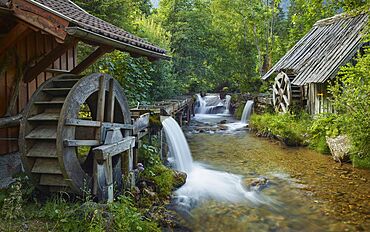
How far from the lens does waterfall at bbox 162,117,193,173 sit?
8.96 metres

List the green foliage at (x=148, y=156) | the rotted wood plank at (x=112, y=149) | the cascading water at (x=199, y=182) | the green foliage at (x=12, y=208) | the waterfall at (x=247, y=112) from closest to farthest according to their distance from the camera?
the green foliage at (x=12, y=208)
the rotted wood plank at (x=112, y=149)
the cascading water at (x=199, y=182)
the green foliage at (x=148, y=156)
the waterfall at (x=247, y=112)

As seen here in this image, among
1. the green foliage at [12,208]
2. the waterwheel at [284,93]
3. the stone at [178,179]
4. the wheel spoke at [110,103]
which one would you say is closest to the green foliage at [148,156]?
the stone at [178,179]

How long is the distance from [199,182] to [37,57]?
4.76m

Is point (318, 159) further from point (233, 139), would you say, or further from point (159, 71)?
point (159, 71)

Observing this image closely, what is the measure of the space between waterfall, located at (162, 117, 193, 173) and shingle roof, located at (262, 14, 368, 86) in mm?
5286

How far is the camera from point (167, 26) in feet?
72.0

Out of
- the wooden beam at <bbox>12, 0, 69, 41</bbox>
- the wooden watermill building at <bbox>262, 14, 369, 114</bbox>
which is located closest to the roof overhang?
the wooden beam at <bbox>12, 0, 69, 41</bbox>

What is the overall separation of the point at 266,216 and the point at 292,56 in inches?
437

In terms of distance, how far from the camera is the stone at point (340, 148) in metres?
9.22

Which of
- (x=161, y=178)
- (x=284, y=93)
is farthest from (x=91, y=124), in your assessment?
(x=284, y=93)

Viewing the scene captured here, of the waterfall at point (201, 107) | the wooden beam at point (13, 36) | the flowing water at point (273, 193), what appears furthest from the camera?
the waterfall at point (201, 107)

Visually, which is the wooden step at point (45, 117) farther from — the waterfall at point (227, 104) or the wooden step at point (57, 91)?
the waterfall at point (227, 104)

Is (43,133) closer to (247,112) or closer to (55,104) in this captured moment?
(55,104)

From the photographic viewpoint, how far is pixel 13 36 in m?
4.51
